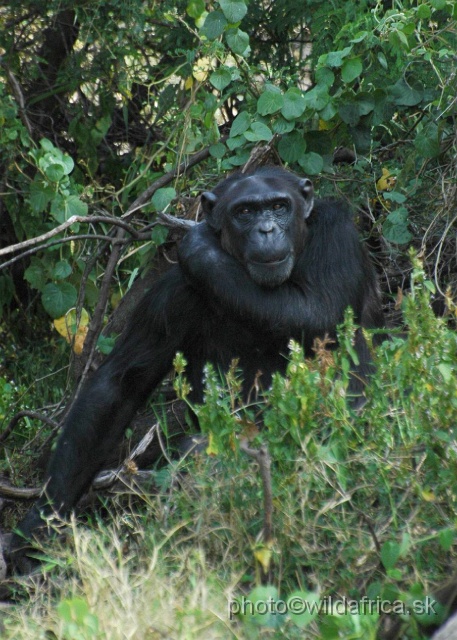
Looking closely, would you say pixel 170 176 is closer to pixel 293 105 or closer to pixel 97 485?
pixel 293 105

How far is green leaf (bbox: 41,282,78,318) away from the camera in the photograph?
6.22 m

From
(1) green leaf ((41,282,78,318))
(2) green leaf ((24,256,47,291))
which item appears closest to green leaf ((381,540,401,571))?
(1) green leaf ((41,282,78,318))

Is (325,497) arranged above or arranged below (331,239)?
below

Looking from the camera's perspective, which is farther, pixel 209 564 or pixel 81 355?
Answer: pixel 81 355

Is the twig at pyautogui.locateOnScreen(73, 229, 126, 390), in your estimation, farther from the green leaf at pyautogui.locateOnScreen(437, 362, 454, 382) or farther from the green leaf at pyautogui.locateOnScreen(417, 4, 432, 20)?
the green leaf at pyautogui.locateOnScreen(437, 362, 454, 382)

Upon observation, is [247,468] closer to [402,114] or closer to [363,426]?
[363,426]

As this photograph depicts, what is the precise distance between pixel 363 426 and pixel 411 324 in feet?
1.61

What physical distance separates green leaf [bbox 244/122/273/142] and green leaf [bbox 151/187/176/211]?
22.7 inches

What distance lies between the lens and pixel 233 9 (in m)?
5.41

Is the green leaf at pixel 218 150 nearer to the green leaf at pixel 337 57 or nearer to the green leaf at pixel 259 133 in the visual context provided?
the green leaf at pixel 259 133

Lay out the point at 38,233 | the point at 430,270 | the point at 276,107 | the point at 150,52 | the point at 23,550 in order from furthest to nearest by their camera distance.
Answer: the point at 150,52 < the point at 38,233 < the point at 430,270 < the point at 276,107 < the point at 23,550

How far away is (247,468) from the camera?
359 centimetres

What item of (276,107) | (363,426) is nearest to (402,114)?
(276,107)

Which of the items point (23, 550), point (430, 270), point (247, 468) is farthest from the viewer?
point (430, 270)
